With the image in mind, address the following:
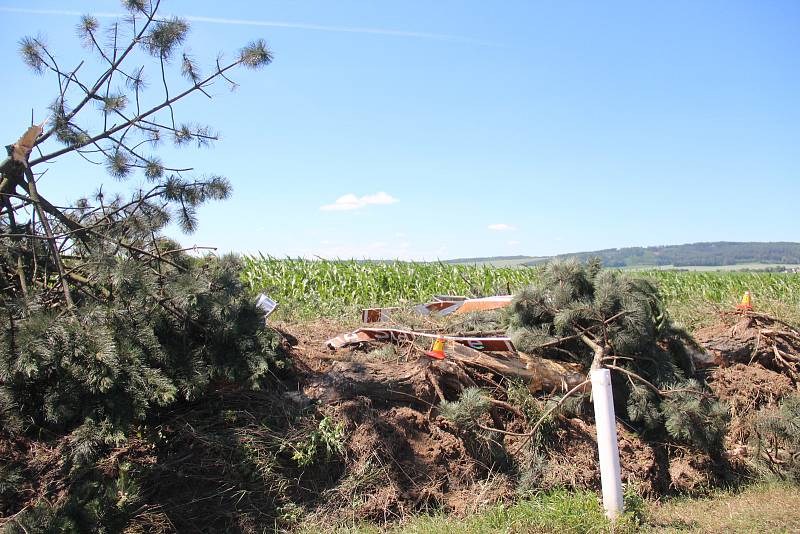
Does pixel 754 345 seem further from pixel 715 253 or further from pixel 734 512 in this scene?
pixel 715 253

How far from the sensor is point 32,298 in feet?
14.1

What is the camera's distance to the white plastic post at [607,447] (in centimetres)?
458

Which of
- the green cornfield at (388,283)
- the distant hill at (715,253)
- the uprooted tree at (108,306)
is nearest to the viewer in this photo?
the uprooted tree at (108,306)

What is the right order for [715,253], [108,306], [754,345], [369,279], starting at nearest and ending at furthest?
[108,306], [754,345], [369,279], [715,253]

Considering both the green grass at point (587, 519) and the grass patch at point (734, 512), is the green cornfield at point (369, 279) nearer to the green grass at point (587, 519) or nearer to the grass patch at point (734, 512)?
the grass patch at point (734, 512)

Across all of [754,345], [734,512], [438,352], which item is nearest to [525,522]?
[438,352]

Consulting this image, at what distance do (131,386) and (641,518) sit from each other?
12.0 ft

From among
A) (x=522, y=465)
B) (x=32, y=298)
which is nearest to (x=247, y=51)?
(x=32, y=298)

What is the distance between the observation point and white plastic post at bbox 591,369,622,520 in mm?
4578

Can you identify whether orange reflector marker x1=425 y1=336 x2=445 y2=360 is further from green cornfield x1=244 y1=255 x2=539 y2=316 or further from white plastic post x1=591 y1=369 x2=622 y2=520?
green cornfield x1=244 y1=255 x2=539 y2=316

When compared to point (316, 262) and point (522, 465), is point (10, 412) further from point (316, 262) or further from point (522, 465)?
point (316, 262)

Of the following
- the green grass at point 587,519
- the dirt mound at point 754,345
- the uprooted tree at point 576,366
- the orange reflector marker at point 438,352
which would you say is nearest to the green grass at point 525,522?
the green grass at point 587,519

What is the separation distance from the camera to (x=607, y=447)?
4.68 metres

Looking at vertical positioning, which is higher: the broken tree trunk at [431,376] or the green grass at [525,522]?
the broken tree trunk at [431,376]
